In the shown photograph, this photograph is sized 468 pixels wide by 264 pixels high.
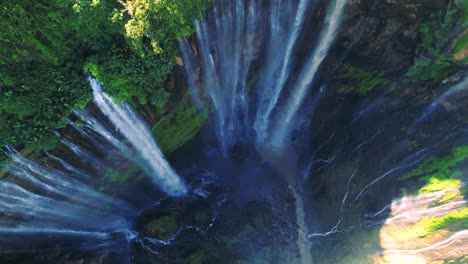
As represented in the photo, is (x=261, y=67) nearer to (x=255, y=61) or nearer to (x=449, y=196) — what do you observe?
(x=255, y=61)

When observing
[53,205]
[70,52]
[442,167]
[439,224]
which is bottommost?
[439,224]

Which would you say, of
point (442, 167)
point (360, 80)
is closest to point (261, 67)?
point (360, 80)

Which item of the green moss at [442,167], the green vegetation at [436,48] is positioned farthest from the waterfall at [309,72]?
the green moss at [442,167]

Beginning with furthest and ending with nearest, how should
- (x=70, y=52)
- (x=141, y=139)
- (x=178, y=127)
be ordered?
1. (x=178, y=127)
2. (x=141, y=139)
3. (x=70, y=52)

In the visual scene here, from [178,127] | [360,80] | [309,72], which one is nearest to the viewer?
[178,127]

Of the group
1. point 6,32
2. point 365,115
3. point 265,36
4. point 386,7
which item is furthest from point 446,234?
point 6,32

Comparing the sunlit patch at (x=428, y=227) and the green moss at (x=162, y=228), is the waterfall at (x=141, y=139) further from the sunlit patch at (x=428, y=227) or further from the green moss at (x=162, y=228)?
the sunlit patch at (x=428, y=227)

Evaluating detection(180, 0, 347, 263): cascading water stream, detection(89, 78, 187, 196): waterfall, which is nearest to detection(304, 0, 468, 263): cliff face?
detection(180, 0, 347, 263): cascading water stream

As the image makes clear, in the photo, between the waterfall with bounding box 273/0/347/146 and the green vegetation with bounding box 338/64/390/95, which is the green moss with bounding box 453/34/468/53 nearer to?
the green vegetation with bounding box 338/64/390/95
